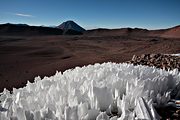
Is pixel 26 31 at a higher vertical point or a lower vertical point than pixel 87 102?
lower

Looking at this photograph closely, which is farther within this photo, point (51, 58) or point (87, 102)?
point (51, 58)

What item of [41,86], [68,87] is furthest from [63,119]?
[41,86]

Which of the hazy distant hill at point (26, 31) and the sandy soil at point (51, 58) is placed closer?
the sandy soil at point (51, 58)

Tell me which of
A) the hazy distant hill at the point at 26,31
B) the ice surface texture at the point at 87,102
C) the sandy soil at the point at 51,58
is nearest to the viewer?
the ice surface texture at the point at 87,102

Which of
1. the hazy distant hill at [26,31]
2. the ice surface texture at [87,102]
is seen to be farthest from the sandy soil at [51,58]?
the hazy distant hill at [26,31]

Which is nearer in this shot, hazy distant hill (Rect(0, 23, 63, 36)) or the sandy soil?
the sandy soil

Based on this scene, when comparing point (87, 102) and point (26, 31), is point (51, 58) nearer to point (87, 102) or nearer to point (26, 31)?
point (87, 102)

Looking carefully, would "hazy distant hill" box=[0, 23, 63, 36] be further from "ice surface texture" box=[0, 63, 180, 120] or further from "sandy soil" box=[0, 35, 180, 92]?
"ice surface texture" box=[0, 63, 180, 120]

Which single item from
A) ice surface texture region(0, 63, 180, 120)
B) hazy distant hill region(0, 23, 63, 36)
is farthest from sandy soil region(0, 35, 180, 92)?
hazy distant hill region(0, 23, 63, 36)

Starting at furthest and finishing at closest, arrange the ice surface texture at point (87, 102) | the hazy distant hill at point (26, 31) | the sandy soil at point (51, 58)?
the hazy distant hill at point (26, 31) → the sandy soil at point (51, 58) → the ice surface texture at point (87, 102)

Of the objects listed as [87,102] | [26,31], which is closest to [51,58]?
[87,102]

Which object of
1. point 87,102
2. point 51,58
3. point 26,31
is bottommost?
point 51,58

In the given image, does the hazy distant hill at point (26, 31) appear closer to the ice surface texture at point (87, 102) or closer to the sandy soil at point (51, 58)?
the sandy soil at point (51, 58)

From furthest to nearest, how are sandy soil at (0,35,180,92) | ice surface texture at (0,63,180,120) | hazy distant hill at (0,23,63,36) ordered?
hazy distant hill at (0,23,63,36) → sandy soil at (0,35,180,92) → ice surface texture at (0,63,180,120)
